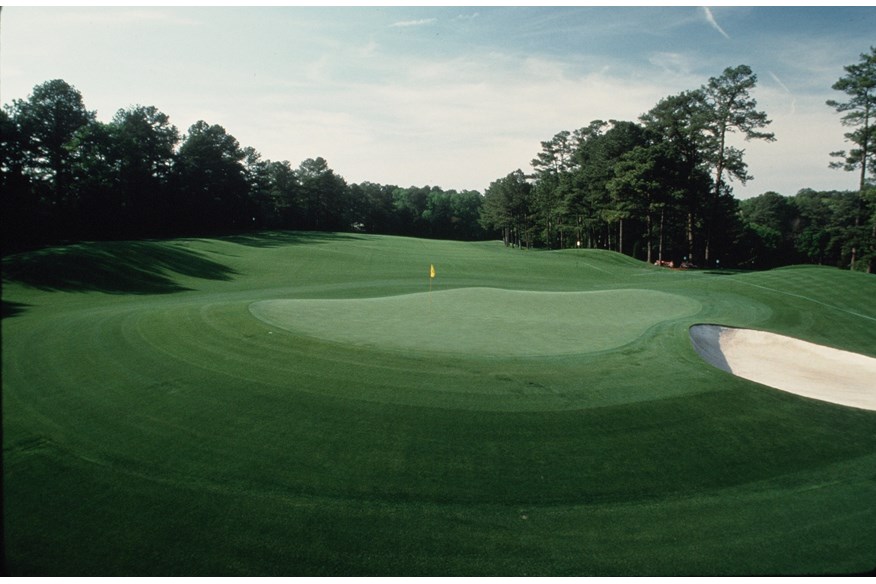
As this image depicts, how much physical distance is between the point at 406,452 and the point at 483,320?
7756mm

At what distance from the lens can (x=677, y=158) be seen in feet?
151

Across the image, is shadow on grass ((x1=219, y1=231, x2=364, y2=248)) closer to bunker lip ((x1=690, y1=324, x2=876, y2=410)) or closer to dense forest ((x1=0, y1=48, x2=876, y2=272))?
dense forest ((x1=0, y1=48, x2=876, y2=272))

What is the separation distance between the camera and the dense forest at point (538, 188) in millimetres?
42312

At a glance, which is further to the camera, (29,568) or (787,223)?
(787,223)

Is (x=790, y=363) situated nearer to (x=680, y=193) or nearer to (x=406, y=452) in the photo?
(x=406, y=452)

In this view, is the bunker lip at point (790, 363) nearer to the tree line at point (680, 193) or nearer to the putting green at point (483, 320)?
the putting green at point (483, 320)

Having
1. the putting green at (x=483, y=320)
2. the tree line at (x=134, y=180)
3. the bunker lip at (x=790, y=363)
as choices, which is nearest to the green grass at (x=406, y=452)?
the putting green at (x=483, y=320)

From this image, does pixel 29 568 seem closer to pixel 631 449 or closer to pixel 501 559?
A: pixel 501 559

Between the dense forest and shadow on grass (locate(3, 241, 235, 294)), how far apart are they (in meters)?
4.00

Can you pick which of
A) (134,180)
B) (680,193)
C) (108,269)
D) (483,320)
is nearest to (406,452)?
(483,320)

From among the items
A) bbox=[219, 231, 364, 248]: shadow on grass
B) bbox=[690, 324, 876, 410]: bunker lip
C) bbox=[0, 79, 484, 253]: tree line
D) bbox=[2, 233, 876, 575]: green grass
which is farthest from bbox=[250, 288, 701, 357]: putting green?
bbox=[219, 231, 364, 248]: shadow on grass

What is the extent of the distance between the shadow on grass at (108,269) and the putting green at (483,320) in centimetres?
1330

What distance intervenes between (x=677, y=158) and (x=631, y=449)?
151ft

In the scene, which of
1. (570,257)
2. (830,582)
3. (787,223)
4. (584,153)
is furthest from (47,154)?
(787,223)
